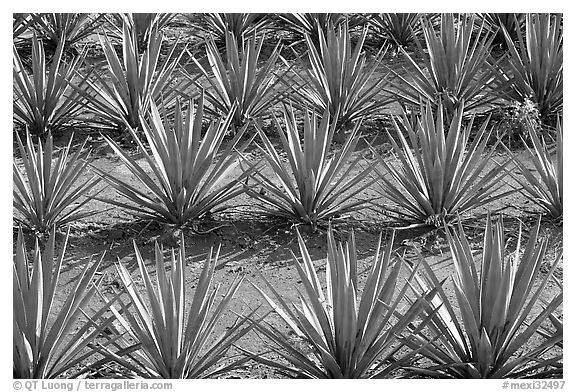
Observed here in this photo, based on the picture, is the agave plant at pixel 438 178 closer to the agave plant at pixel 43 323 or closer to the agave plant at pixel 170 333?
the agave plant at pixel 170 333

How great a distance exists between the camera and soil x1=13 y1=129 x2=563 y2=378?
13.4 feet

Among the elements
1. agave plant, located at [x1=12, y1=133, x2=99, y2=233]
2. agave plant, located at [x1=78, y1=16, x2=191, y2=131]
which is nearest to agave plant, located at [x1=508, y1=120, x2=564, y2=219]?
agave plant, located at [x1=78, y1=16, x2=191, y2=131]

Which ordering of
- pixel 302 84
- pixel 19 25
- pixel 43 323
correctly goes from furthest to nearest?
pixel 19 25
pixel 302 84
pixel 43 323

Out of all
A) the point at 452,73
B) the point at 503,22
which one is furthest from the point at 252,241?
the point at 503,22

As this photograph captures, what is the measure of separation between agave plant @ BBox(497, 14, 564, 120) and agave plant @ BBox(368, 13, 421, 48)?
0.82 metres

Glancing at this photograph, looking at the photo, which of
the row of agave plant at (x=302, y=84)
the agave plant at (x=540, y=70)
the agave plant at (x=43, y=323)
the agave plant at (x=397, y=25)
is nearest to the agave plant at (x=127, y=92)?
the row of agave plant at (x=302, y=84)

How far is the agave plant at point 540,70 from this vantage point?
522 centimetres

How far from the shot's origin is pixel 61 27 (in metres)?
5.94

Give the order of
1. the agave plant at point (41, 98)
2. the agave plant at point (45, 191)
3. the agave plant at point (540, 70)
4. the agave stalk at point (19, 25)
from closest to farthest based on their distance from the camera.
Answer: the agave plant at point (45, 191)
the agave plant at point (41, 98)
the agave plant at point (540, 70)
the agave stalk at point (19, 25)

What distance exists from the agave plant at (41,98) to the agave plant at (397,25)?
195 cm

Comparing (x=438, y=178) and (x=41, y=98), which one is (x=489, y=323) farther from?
(x=41, y=98)

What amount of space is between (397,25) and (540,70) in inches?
41.8

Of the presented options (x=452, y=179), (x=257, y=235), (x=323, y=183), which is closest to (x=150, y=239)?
(x=257, y=235)
